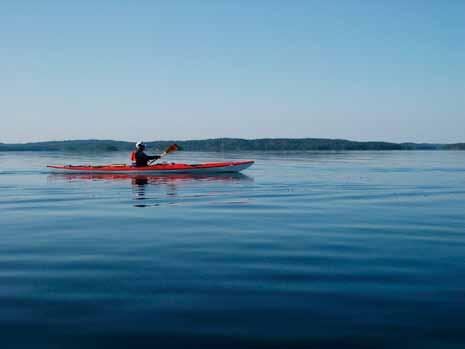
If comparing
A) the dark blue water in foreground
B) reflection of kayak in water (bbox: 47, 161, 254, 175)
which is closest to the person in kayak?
reflection of kayak in water (bbox: 47, 161, 254, 175)

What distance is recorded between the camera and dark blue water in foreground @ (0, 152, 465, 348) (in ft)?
18.1

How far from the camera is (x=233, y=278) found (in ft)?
25.1

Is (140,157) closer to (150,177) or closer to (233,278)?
(150,177)

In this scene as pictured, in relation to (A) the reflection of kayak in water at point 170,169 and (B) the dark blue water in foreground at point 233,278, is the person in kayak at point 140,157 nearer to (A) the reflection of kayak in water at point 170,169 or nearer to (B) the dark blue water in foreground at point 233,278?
(A) the reflection of kayak in water at point 170,169

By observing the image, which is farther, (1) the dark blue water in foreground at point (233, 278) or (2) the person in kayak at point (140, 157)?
(2) the person in kayak at point (140, 157)

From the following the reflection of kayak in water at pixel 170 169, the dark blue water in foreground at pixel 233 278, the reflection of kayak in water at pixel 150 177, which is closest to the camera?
the dark blue water in foreground at pixel 233 278

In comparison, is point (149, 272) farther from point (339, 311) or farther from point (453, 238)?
point (453, 238)

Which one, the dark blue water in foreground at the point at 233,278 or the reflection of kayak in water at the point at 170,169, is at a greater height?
the reflection of kayak in water at the point at 170,169

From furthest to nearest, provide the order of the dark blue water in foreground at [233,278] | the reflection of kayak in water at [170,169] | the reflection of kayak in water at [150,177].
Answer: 1. the reflection of kayak in water at [170,169]
2. the reflection of kayak in water at [150,177]
3. the dark blue water in foreground at [233,278]

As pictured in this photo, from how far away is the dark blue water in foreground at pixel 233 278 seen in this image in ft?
18.1

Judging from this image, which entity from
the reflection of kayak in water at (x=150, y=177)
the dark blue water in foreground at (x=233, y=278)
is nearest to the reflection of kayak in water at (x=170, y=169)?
the reflection of kayak in water at (x=150, y=177)

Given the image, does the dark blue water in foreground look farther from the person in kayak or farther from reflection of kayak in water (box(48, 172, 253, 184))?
the person in kayak

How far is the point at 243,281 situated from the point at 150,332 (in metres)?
2.20

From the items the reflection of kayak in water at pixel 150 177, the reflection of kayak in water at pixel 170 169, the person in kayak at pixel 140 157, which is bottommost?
the reflection of kayak in water at pixel 150 177
